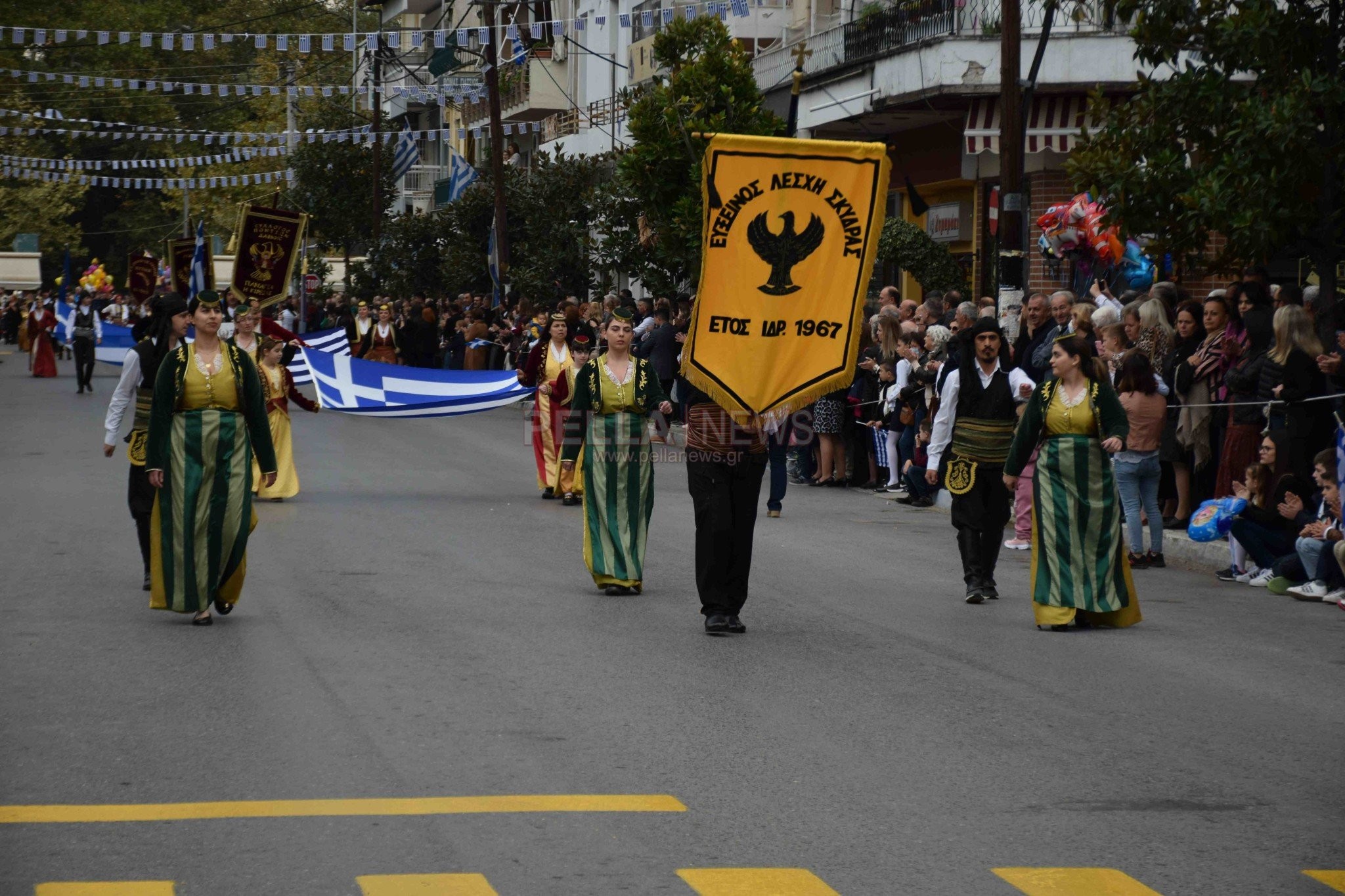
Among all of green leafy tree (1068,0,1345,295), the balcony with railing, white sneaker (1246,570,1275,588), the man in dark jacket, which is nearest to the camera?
white sneaker (1246,570,1275,588)

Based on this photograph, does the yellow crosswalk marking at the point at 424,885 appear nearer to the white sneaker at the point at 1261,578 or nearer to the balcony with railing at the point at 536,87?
the white sneaker at the point at 1261,578

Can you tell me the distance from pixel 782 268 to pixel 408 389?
10.2 meters

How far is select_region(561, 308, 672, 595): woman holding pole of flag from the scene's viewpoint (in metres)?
11.8

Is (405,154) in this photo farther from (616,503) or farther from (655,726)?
(655,726)

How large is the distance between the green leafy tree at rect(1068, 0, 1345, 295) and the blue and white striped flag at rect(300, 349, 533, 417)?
7006mm

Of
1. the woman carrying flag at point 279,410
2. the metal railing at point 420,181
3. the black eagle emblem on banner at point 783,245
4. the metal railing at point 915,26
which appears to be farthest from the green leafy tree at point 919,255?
the metal railing at point 420,181

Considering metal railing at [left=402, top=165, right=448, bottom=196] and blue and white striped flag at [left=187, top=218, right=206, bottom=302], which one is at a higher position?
metal railing at [left=402, top=165, right=448, bottom=196]

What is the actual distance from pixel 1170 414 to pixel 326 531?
22.3ft

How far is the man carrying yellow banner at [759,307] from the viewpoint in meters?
10.5

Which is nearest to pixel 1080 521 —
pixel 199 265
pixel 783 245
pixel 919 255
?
pixel 783 245

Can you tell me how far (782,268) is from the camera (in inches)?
420

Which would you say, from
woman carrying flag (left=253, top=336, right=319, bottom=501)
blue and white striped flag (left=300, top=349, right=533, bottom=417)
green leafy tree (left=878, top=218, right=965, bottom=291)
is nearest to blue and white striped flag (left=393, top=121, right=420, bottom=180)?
green leafy tree (left=878, top=218, right=965, bottom=291)

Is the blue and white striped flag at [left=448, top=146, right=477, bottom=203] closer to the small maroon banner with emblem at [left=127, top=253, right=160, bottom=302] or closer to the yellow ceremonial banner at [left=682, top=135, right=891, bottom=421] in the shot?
the small maroon banner with emblem at [left=127, top=253, right=160, bottom=302]

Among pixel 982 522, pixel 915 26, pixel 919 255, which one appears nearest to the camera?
pixel 982 522
